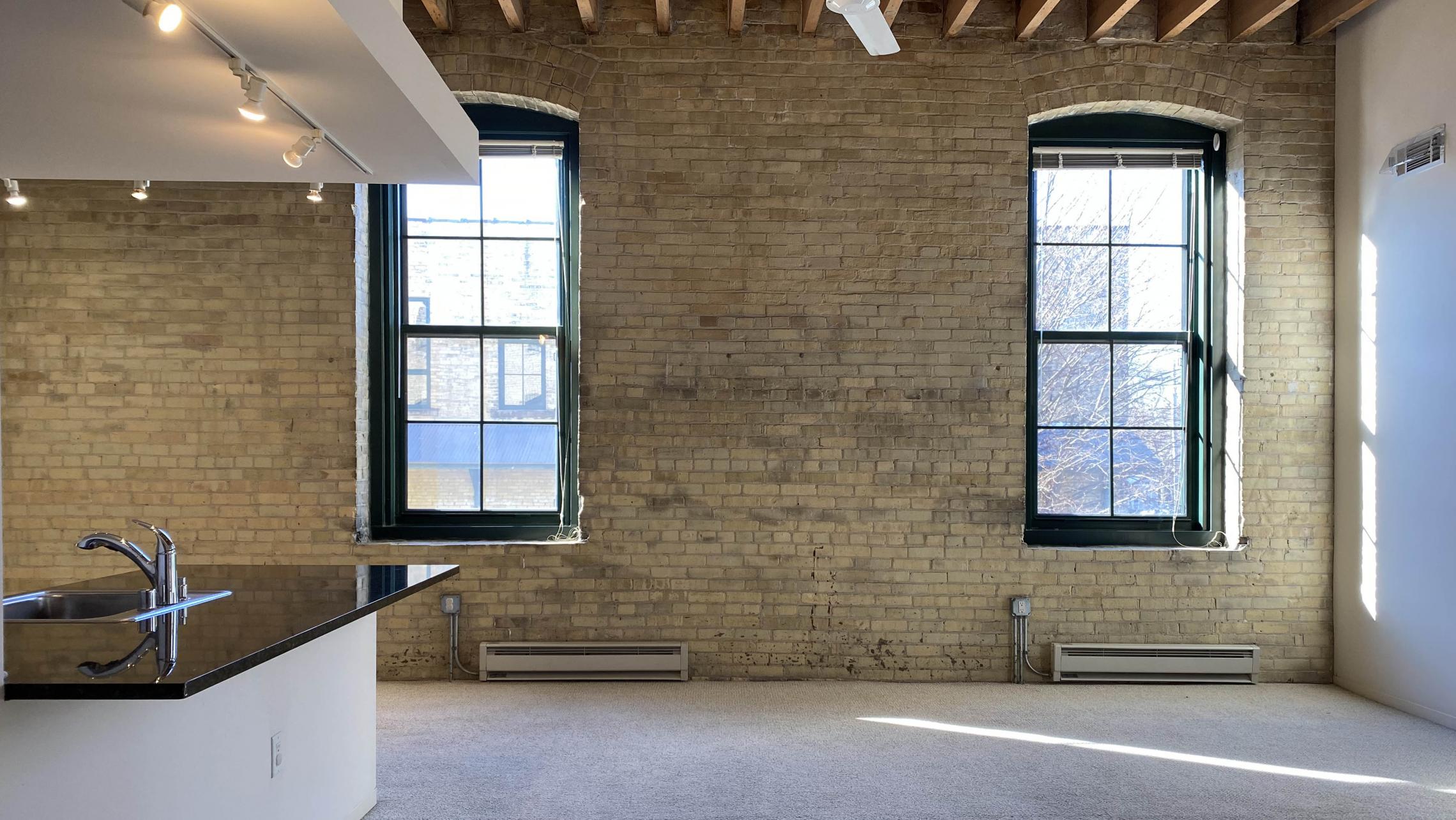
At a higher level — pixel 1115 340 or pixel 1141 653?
pixel 1115 340

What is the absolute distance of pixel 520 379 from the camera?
17.3 feet

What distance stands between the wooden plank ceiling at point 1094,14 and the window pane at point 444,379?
1732mm

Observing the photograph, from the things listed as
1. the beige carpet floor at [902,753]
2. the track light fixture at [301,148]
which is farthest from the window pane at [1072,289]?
the track light fixture at [301,148]

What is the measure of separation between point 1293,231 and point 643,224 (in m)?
3.61

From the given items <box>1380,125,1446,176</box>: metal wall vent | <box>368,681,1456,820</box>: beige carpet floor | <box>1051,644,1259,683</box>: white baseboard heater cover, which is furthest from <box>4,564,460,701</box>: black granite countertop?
<box>1380,125,1446,176</box>: metal wall vent

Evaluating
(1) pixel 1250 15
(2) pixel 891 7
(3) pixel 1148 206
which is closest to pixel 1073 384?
(3) pixel 1148 206

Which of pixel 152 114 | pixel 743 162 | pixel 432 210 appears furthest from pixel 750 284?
pixel 152 114

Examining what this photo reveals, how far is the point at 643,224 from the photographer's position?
16.6ft

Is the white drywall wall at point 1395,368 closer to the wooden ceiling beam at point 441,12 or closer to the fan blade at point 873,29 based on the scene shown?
the fan blade at point 873,29

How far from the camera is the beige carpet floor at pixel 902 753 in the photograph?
3334 millimetres

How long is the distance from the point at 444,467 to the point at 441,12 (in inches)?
96.6

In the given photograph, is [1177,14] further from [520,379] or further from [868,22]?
[520,379]

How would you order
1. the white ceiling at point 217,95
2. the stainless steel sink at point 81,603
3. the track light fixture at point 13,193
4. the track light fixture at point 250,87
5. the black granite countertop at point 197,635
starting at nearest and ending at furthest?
the black granite countertop at point 197,635, the white ceiling at point 217,95, the track light fixture at point 250,87, the stainless steel sink at point 81,603, the track light fixture at point 13,193

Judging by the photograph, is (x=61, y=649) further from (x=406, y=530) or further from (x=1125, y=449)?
(x=1125, y=449)
